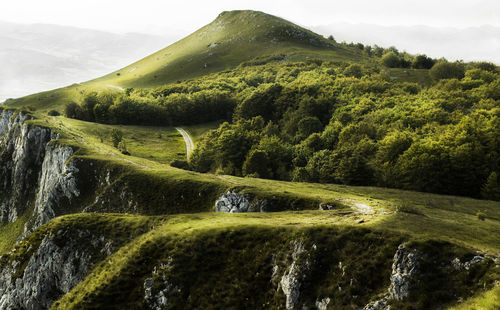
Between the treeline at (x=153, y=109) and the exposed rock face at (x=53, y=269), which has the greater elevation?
the treeline at (x=153, y=109)

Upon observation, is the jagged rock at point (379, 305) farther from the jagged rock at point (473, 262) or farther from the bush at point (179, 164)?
the bush at point (179, 164)

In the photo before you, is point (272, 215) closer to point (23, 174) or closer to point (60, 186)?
point (60, 186)

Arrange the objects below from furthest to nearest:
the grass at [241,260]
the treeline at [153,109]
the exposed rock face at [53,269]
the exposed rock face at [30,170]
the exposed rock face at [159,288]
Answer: the treeline at [153,109], the exposed rock face at [30,170], the exposed rock face at [53,269], the exposed rock face at [159,288], the grass at [241,260]

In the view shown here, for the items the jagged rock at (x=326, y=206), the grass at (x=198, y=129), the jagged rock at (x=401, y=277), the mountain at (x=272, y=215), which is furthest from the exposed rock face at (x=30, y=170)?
the jagged rock at (x=401, y=277)

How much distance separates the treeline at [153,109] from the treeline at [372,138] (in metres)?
27.1

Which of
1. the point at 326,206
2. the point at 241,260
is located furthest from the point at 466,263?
the point at 326,206

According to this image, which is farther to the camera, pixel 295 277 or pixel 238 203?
pixel 238 203

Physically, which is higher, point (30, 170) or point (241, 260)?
point (241, 260)

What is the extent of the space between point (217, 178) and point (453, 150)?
5685 cm

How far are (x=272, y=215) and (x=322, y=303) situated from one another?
56.7ft

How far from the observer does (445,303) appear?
68.8ft

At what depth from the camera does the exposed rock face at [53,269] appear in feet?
138

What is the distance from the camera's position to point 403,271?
23750 mm

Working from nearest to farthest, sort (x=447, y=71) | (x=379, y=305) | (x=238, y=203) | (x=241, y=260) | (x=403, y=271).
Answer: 1. (x=379, y=305)
2. (x=403, y=271)
3. (x=241, y=260)
4. (x=238, y=203)
5. (x=447, y=71)
